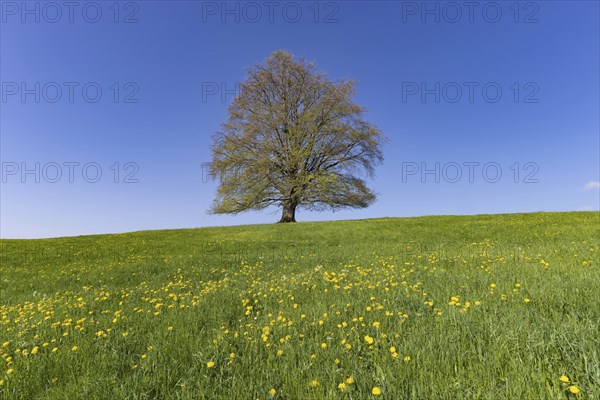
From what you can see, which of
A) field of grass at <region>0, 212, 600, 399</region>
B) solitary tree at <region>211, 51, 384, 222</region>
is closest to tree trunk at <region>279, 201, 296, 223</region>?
solitary tree at <region>211, 51, 384, 222</region>

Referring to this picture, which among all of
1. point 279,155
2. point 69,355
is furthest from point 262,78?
point 69,355

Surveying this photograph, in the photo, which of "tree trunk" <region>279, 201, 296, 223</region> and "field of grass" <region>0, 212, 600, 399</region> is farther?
"tree trunk" <region>279, 201, 296, 223</region>

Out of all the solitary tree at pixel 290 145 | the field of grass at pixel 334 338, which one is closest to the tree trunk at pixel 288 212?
the solitary tree at pixel 290 145

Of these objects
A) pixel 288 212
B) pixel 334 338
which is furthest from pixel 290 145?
pixel 334 338

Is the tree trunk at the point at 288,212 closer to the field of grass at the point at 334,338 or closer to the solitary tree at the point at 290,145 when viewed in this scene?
the solitary tree at the point at 290,145

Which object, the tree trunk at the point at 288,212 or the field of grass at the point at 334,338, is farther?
the tree trunk at the point at 288,212

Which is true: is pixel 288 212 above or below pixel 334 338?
above

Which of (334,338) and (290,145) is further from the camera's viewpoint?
(290,145)

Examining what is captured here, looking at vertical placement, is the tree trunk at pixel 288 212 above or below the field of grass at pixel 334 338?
above

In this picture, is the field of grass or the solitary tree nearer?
the field of grass

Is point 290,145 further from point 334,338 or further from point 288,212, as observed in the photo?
point 334,338

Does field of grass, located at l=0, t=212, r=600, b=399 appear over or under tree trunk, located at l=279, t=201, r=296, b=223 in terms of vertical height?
under

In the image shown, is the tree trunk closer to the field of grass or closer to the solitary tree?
the solitary tree

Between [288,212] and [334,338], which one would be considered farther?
[288,212]
